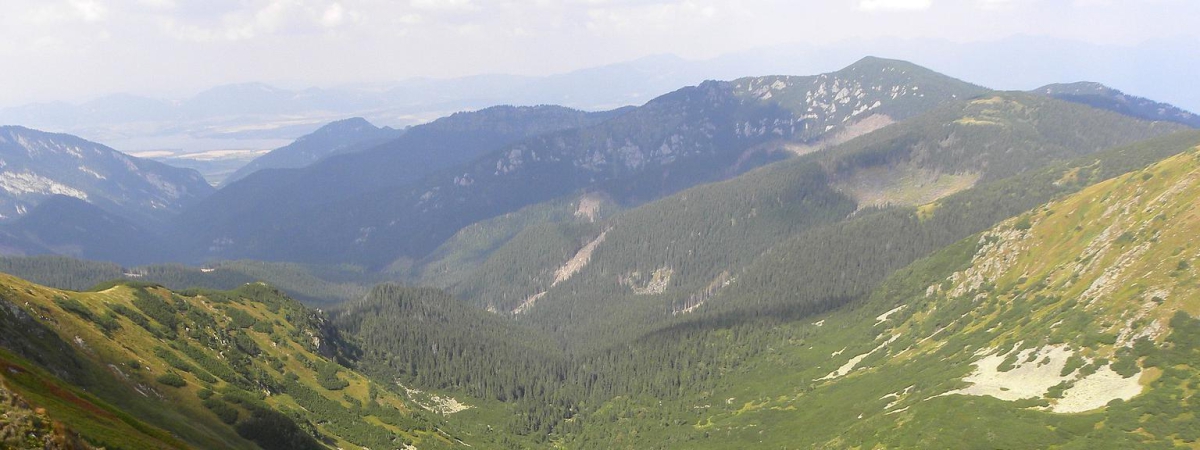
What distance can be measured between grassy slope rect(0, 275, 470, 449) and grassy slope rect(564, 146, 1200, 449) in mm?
74546

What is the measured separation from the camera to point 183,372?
389 feet

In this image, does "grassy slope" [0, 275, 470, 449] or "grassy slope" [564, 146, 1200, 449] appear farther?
"grassy slope" [564, 146, 1200, 449]

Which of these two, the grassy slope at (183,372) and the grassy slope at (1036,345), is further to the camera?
the grassy slope at (1036,345)

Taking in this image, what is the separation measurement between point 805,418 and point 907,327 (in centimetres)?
5649

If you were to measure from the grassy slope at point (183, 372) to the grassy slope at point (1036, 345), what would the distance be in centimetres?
7455

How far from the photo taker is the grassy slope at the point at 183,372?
201 ft

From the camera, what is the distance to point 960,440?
105 meters

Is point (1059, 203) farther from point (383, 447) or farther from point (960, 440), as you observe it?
point (383, 447)

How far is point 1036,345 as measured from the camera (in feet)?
430

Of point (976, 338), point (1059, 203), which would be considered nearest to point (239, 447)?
point (976, 338)

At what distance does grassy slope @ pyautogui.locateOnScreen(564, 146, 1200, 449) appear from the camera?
334 feet

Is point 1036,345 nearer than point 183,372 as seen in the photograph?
No

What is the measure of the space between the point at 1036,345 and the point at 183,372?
16653 cm

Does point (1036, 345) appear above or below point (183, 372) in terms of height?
below
